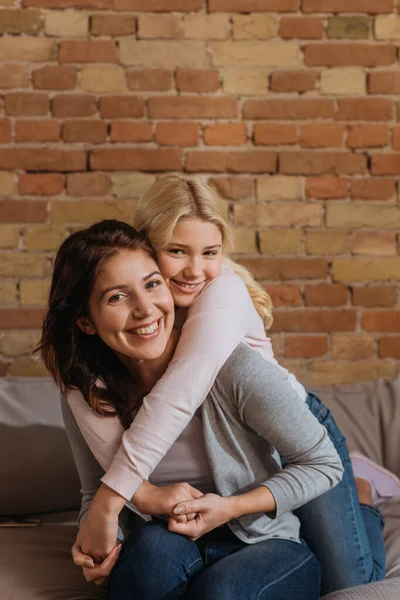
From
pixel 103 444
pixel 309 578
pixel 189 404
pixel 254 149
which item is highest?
pixel 254 149

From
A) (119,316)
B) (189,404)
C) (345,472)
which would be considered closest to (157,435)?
(189,404)

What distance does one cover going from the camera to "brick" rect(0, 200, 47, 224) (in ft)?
8.20

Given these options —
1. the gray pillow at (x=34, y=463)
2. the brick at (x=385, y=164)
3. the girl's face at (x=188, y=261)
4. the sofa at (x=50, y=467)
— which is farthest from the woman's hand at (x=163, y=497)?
the brick at (x=385, y=164)

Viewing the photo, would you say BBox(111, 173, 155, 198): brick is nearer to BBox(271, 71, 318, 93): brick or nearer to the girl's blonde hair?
BBox(271, 71, 318, 93): brick

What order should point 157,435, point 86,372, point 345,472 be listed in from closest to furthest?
point 157,435, point 86,372, point 345,472

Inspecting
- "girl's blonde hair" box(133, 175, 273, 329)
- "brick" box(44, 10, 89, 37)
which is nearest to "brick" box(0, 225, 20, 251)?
"brick" box(44, 10, 89, 37)

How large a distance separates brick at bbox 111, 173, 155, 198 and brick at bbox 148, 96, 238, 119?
203 millimetres

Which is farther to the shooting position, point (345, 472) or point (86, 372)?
point (345, 472)

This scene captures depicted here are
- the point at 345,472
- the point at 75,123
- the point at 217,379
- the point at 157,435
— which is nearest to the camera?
the point at 157,435

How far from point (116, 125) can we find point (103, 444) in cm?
131

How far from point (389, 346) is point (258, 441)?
1175mm

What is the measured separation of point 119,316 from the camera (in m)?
1.49

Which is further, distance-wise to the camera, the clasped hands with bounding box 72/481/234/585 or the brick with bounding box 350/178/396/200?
the brick with bounding box 350/178/396/200

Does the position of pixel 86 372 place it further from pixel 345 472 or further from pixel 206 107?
pixel 206 107
